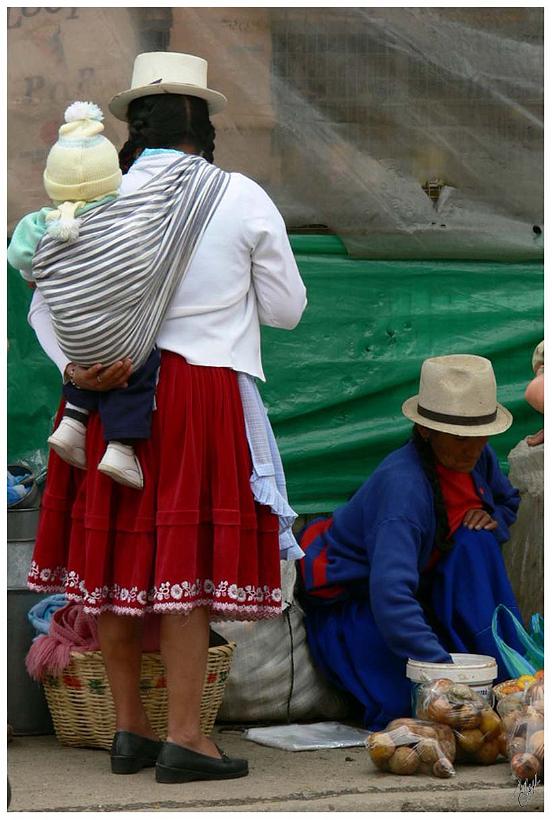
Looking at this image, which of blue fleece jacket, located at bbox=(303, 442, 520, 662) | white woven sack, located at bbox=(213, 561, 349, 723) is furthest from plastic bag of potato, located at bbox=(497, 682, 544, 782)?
white woven sack, located at bbox=(213, 561, 349, 723)

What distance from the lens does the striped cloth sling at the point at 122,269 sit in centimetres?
321

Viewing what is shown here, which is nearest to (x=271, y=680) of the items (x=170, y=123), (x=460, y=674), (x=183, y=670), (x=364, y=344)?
(x=460, y=674)

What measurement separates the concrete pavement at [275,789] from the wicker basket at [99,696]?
12 cm

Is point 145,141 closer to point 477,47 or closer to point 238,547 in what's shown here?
point 238,547

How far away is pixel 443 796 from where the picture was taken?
3.29 m

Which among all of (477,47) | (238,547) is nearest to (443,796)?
(238,547)

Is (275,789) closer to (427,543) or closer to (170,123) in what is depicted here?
(427,543)

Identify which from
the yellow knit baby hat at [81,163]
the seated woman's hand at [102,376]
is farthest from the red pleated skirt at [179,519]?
the yellow knit baby hat at [81,163]

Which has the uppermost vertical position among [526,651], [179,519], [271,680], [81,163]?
[81,163]

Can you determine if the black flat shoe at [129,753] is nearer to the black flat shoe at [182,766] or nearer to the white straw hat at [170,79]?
the black flat shoe at [182,766]

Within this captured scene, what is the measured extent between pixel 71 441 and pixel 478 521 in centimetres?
143

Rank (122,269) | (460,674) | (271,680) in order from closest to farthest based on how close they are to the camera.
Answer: (122,269)
(460,674)
(271,680)

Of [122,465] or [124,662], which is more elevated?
[122,465]

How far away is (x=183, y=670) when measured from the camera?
338 centimetres
